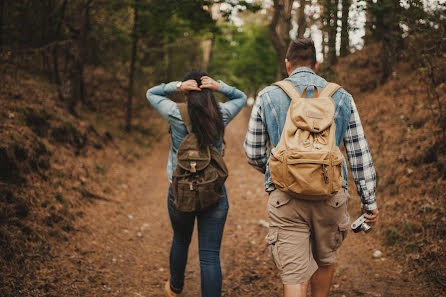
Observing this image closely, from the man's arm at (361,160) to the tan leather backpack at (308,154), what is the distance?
365 mm

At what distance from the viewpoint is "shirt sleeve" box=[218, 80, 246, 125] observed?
10.3 ft

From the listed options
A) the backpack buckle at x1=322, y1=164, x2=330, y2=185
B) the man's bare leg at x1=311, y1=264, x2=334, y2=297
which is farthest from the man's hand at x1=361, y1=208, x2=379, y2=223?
the backpack buckle at x1=322, y1=164, x2=330, y2=185

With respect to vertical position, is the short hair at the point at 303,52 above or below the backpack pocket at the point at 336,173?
above

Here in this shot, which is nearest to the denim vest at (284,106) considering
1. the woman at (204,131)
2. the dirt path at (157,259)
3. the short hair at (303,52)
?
the short hair at (303,52)

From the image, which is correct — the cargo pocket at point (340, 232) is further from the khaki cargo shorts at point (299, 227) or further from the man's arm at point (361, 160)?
the man's arm at point (361, 160)

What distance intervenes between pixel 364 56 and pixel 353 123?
10906 millimetres

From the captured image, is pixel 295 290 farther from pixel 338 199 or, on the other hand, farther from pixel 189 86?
A: pixel 189 86

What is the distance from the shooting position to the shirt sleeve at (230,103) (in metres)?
3.14

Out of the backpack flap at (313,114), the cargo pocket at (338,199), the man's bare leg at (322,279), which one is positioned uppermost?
the backpack flap at (313,114)

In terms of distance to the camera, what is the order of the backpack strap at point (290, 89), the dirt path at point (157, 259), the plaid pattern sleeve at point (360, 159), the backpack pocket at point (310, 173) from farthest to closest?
1. the dirt path at point (157, 259)
2. the plaid pattern sleeve at point (360, 159)
3. the backpack strap at point (290, 89)
4. the backpack pocket at point (310, 173)

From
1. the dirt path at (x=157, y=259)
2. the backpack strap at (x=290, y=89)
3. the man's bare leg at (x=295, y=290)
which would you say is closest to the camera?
the man's bare leg at (x=295, y=290)

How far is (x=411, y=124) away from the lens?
6820mm

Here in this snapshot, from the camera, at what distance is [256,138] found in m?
2.68

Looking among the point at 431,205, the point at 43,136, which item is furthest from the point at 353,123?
the point at 43,136
